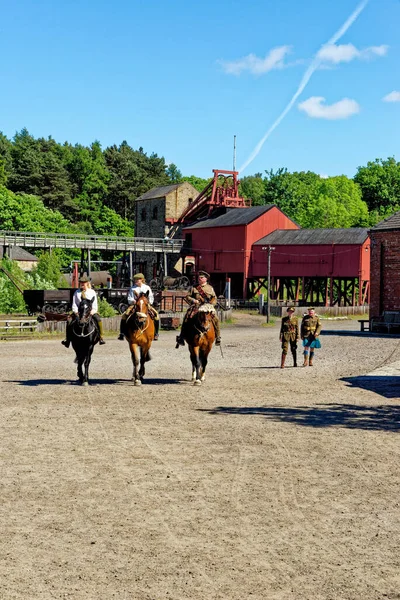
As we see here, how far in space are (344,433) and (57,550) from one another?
21.1ft

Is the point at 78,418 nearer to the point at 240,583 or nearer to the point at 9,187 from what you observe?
the point at 240,583

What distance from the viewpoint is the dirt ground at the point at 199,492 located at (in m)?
5.84

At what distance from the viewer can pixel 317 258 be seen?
6438 cm

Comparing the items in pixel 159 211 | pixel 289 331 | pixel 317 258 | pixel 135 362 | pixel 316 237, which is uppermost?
pixel 159 211

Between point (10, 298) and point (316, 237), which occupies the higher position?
point (316, 237)

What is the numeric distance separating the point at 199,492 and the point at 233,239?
6250 centimetres

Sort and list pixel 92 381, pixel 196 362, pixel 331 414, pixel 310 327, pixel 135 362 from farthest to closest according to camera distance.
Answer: pixel 310 327, pixel 92 381, pixel 196 362, pixel 135 362, pixel 331 414

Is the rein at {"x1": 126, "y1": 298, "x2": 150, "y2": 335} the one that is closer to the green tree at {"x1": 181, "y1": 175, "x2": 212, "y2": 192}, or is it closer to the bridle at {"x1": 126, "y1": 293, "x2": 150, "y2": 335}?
the bridle at {"x1": 126, "y1": 293, "x2": 150, "y2": 335}

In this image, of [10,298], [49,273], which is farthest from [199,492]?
[49,273]

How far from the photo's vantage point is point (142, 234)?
295 ft

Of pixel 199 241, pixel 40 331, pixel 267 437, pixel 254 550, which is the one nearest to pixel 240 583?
pixel 254 550

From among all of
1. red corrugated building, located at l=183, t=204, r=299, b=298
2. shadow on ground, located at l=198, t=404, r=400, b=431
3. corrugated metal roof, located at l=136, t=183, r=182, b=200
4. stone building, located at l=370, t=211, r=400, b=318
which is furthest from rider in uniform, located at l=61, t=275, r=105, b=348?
corrugated metal roof, located at l=136, t=183, r=182, b=200

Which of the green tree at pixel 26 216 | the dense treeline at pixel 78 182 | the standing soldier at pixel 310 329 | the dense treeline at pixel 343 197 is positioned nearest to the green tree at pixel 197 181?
the dense treeline at pixel 78 182

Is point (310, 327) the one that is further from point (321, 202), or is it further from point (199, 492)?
point (321, 202)
